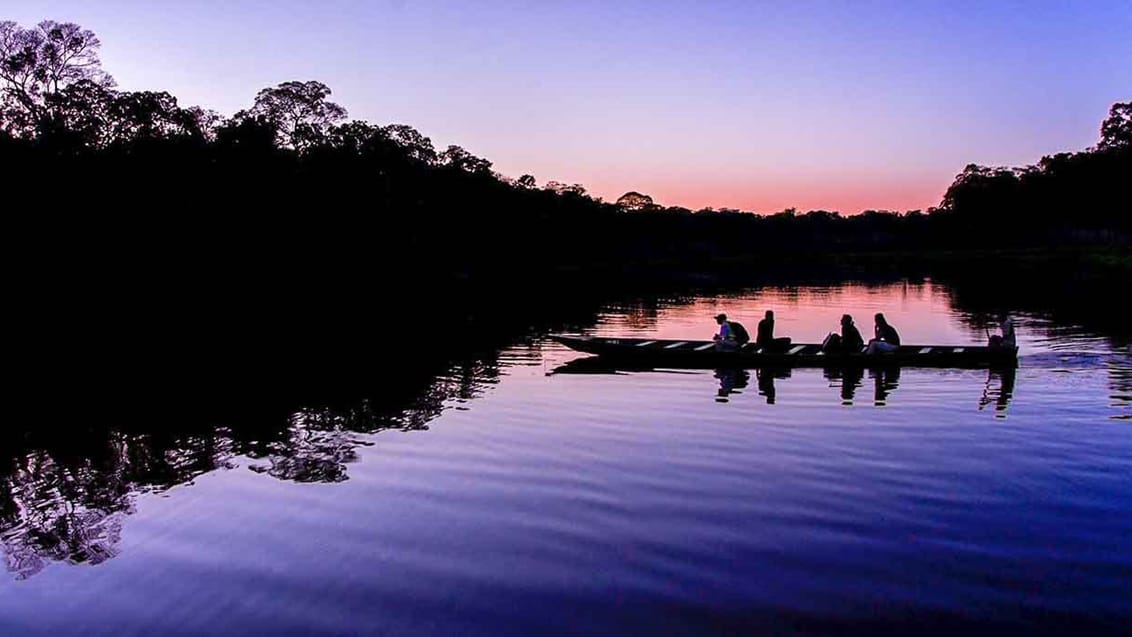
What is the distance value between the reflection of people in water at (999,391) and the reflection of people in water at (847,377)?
3.06 m

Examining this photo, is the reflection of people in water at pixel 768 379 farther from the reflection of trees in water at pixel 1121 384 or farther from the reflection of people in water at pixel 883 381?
the reflection of trees in water at pixel 1121 384

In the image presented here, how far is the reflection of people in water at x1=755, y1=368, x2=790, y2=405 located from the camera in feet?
78.9

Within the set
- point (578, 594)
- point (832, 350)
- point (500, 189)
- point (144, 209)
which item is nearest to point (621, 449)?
point (578, 594)

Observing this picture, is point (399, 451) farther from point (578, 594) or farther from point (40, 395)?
point (40, 395)

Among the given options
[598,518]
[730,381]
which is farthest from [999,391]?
[598,518]

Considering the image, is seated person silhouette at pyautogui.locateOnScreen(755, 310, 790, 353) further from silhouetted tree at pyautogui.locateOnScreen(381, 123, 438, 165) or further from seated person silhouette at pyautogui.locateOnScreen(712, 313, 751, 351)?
silhouetted tree at pyautogui.locateOnScreen(381, 123, 438, 165)

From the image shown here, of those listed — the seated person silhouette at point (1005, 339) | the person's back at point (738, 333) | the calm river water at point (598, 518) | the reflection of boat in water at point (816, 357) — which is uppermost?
the person's back at point (738, 333)

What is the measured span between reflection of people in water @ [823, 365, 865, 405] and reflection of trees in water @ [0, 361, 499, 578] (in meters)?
10.2

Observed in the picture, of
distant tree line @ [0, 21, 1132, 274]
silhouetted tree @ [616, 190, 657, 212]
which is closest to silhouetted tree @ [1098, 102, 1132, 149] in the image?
distant tree line @ [0, 21, 1132, 274]

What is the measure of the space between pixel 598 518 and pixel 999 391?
49.0 feet

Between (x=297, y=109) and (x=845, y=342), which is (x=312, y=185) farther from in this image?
(x=845, y=342)

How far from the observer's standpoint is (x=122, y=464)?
1789 centimetres

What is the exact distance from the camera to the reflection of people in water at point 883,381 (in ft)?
76.8

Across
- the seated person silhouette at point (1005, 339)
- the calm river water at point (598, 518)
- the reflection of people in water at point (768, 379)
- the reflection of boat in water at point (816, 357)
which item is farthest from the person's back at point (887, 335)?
the calm river water at point (598, 518)
